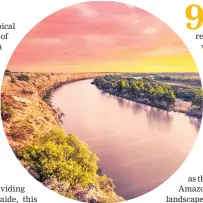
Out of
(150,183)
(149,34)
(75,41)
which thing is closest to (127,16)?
(149,34)

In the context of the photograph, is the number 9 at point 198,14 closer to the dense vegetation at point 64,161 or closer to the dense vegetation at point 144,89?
the dense vegetation at point 144,89

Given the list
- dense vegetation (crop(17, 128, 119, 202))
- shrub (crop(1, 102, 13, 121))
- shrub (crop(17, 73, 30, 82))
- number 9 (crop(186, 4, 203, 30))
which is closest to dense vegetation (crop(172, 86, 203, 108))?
number 9 (crop(186, 4, 203, 30))

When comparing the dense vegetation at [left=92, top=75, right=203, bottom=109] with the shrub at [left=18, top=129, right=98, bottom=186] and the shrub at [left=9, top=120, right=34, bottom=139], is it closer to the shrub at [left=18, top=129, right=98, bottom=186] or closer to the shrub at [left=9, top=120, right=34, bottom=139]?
the shrub at [left=18, top=129, right=98, bottom=186]

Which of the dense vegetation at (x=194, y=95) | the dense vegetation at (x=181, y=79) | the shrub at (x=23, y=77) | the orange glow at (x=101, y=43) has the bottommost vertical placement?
the dense vegetation at (x=194, y=95)

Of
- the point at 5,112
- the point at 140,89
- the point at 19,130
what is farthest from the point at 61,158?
the point at 140,89

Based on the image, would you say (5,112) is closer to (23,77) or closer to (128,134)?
(23,77)

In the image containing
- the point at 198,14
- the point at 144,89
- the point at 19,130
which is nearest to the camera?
the point at 198,14

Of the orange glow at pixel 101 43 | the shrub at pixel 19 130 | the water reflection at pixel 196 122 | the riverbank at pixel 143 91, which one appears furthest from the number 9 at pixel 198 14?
the shrub at pixel 19 130
